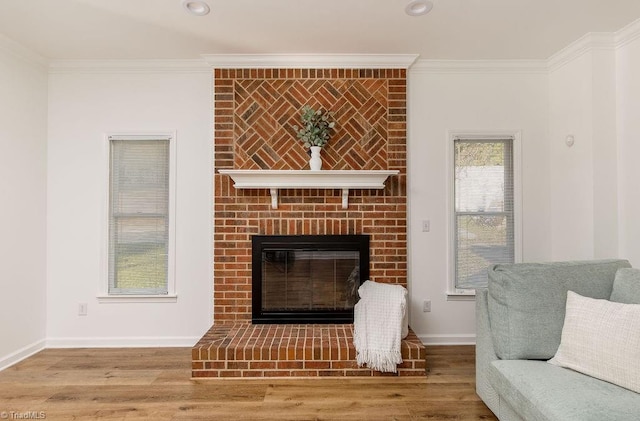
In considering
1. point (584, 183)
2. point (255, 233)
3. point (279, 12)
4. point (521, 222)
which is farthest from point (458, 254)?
point (279, 12)

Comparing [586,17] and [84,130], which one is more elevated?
[586,17]

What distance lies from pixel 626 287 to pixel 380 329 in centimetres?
147

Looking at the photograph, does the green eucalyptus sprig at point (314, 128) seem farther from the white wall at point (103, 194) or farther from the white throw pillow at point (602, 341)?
the white throw pillow at point (602, 341)

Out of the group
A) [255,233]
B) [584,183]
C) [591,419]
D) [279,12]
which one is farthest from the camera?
[255,233]

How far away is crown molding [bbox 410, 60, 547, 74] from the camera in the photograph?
129 inches

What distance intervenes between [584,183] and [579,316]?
1.50m

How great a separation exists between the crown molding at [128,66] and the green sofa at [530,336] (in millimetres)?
2962

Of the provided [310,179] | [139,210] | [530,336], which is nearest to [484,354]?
[530,336]

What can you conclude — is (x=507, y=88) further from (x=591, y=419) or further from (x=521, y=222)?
(x=591, y=419)

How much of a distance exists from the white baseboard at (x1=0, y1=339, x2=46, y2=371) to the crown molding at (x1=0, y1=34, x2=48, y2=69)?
95.0 inches

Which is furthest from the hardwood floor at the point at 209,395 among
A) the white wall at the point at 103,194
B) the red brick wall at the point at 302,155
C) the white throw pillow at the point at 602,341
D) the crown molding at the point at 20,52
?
the crown molding at the point at 20,52

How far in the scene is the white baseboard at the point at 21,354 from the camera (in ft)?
9.26

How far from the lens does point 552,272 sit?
2.07m

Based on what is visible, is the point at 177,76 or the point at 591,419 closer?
the point at 591,419
